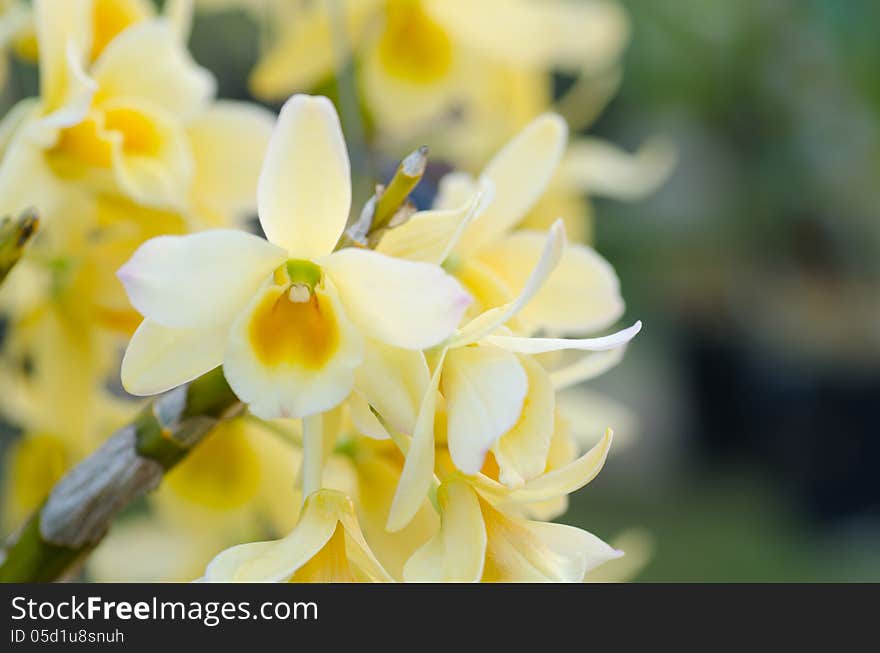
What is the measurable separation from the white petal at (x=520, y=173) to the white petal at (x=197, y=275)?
13 cm

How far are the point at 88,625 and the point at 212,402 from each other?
0.27 ft

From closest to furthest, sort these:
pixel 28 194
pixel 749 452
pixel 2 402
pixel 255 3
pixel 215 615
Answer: pixel 215 615
pixel 28 194
pixel 2 402
pixel 255 3
pixel 749 452

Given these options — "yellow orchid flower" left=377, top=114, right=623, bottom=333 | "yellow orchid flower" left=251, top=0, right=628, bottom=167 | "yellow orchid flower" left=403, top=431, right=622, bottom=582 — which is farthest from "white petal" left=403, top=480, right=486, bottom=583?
"yellow orchid flower" left=251, top=0, right=628, bottom=167

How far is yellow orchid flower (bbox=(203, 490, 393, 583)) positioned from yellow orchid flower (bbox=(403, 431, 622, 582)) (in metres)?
0.02

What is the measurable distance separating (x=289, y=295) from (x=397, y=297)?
0.05m

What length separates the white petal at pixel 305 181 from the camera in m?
0.30

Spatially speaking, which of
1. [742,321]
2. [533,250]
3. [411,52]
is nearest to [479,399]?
[533,250]

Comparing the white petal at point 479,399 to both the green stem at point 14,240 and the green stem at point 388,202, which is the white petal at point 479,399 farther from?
the green stem at point 14,240

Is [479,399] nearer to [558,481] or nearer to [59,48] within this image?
[558,481]

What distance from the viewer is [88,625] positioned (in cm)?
34

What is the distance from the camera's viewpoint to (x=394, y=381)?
32cm

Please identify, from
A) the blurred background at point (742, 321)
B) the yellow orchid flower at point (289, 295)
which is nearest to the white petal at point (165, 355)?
the yellow orchid flower at point (289, 295)

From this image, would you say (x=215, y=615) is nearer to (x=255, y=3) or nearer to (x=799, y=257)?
(x=255, y=3)

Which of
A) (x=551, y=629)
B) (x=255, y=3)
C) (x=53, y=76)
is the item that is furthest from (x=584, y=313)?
(x=255, y=3)
